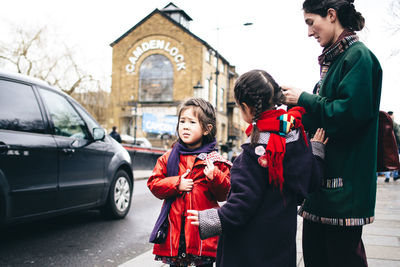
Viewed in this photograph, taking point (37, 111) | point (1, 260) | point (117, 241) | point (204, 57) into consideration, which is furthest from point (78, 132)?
point (204, 57)

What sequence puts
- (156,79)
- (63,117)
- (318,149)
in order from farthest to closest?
(156,79), (63,117), (318,149)

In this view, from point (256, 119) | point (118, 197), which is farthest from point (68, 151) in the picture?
point (256, 119)

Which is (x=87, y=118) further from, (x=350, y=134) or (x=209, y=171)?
(x=350, y=134)

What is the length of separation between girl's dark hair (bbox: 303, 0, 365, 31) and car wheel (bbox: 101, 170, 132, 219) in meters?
4.49

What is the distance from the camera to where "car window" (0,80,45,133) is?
412cm

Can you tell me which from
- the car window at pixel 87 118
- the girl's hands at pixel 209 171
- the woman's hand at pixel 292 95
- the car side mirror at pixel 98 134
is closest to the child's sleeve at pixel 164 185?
the girl's hands at pixel 209 171

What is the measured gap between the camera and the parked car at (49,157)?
407cm

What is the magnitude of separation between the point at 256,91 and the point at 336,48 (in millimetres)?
554

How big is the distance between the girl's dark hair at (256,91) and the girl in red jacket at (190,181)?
0.69 m

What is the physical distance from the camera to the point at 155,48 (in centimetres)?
3734

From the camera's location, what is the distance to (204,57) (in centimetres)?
3681

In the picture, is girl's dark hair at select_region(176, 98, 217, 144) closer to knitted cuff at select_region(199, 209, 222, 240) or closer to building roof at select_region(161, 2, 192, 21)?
knitted cuff at select_region(199, 209, 222, 240)

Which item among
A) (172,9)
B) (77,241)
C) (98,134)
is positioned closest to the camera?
(77,241)

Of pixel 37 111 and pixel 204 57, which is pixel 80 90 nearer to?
pixel 204 57
